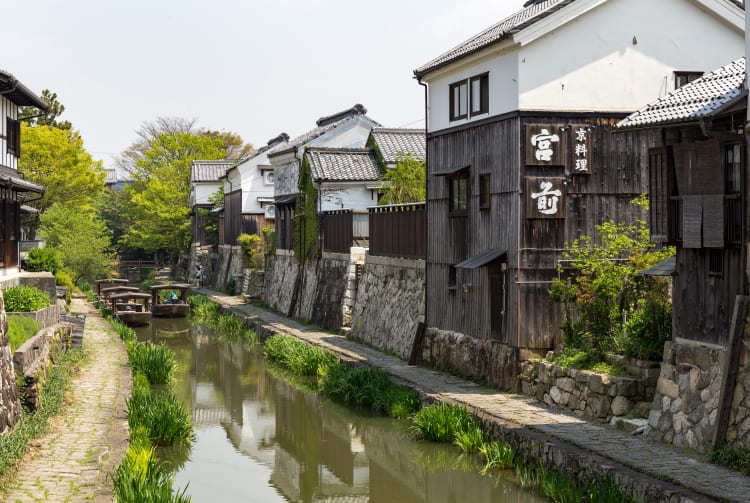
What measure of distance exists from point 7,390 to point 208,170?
48033mm

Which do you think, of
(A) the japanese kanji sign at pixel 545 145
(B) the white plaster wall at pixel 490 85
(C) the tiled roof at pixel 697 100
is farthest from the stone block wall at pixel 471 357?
(C) the tiled roof at pixel 697 100

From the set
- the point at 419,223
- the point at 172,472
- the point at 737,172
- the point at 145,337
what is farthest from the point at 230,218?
the point at 737,172

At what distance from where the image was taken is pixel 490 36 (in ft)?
66.6

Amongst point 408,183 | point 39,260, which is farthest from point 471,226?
point 39,260

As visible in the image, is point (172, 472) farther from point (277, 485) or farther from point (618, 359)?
point (618, 359)

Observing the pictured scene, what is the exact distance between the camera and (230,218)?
53625 mm

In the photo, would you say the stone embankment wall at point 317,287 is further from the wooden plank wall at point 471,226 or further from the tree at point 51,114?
the tree at point 51,114

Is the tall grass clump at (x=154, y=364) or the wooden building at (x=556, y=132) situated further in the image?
the tall grass clump at (x=154, y=364)

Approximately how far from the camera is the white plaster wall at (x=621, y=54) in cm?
1820

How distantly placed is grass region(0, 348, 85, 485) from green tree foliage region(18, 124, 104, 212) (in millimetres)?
26428

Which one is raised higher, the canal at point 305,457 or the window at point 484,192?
the window at point 484,192

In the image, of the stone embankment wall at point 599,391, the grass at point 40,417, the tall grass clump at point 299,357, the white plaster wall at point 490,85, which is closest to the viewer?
the grass at point 40,417

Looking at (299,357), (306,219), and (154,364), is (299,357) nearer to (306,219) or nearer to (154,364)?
(154,364)

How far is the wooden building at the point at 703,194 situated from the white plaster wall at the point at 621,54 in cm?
379
